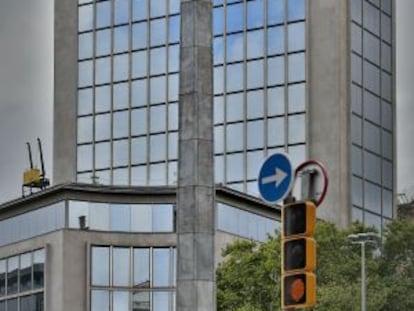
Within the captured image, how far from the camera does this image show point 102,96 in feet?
340

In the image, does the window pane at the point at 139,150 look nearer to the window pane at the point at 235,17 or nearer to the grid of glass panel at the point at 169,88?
the grid of glass panel at the point at 169,88

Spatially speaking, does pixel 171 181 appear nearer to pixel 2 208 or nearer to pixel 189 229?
pixel 2 208

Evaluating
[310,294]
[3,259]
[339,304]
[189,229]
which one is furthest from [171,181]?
[310,294]

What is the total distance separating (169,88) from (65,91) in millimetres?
9635

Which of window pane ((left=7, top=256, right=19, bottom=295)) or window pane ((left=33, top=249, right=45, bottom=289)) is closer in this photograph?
window pane ((left=33, top=249, right=45, bottom=289))

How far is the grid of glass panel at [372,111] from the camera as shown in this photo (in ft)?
306

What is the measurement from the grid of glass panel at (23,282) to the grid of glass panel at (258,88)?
818 inches

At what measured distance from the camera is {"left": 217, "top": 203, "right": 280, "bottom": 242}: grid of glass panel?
251 ft

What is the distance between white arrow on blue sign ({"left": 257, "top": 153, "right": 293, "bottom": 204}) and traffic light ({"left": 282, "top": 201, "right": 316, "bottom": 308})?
1.64 feet

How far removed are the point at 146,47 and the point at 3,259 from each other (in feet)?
92.7

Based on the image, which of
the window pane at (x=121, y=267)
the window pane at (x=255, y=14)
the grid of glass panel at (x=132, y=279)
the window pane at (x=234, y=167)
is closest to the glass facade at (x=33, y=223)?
the grid of glass panel at (x=132, y=279)

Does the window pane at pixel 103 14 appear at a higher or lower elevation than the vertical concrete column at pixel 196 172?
higher

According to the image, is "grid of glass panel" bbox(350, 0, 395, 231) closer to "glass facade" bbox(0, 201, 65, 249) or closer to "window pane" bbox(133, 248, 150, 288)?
"window pane" bbox(133, 248, 150, 288)

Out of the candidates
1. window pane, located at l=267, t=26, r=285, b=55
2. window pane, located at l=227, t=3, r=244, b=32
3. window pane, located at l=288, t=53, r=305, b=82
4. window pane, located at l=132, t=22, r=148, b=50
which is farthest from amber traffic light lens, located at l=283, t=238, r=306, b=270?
window pane, located at l=132, t=22, r=148, b=50
